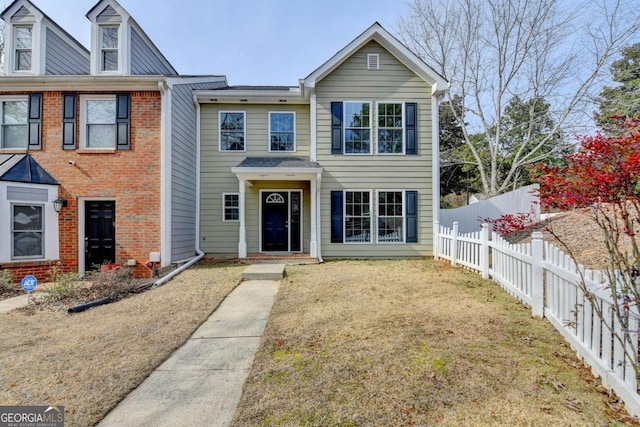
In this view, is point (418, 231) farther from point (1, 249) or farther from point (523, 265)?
point (1, 249)

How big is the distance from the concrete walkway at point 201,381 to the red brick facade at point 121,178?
468 centimetres

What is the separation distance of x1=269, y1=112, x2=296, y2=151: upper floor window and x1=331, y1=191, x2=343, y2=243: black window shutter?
2.26 metres

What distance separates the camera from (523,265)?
4.78 meters

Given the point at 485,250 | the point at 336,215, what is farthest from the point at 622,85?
the point at 336,215

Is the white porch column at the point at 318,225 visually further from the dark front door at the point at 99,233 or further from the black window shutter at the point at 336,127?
the dark front door at the point at 99,233

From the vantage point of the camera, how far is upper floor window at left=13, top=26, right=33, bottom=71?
8484 mm

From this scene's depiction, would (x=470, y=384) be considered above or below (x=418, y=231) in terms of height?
below

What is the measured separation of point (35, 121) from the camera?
8.11 meters

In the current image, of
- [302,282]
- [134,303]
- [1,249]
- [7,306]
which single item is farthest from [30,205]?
[302,282]

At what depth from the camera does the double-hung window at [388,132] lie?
9992 mm

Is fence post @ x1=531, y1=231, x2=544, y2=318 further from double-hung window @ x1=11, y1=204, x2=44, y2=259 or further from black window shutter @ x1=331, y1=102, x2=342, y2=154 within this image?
double-hung window @ x1=11, y1=204, x2=44, y2=259

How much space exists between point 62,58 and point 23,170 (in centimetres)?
414

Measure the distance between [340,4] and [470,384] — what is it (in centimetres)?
1284

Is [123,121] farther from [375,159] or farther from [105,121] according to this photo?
[375,159]
